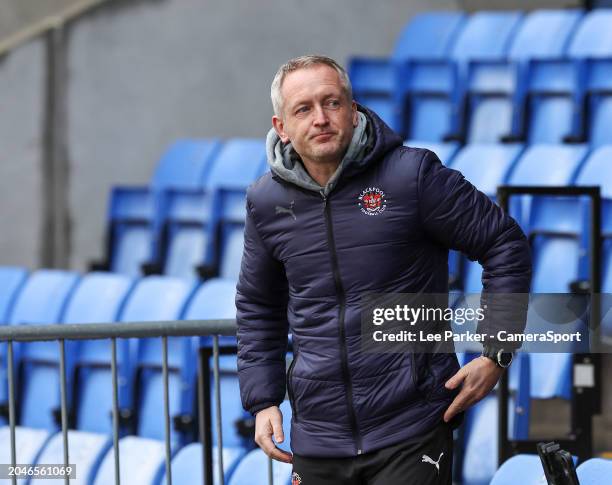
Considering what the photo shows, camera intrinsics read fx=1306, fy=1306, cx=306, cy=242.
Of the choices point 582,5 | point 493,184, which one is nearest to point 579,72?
point 493,184

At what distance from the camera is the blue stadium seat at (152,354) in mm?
4559

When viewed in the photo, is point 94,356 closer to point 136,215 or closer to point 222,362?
point 222,362

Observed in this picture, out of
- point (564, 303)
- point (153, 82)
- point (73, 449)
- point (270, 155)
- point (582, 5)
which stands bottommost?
point (73, 449)

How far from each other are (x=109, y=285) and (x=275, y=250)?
2957 millimetres


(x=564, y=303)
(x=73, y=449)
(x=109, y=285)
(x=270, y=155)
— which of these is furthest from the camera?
(x=109, y=285)

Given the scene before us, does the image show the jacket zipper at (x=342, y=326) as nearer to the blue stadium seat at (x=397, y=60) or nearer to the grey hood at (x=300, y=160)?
the grey hood at (x=300, y=160)

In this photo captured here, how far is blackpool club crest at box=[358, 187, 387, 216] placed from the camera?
2.04m

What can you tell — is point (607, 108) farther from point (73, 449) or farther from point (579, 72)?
point (73, 449)

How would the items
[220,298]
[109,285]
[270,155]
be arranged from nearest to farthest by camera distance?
[270,155]
[220,298]
[109,285]

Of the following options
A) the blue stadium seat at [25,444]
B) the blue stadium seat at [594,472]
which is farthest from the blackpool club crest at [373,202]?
the blue stadium seat at [25,444]

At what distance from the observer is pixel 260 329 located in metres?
2.19

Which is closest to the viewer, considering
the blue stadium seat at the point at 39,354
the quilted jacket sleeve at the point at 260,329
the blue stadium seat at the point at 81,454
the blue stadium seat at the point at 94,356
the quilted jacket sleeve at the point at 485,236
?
the quilted jacket sleeve at the point at 485,236

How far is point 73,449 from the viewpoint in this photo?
13.6 ft

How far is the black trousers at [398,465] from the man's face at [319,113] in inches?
18.2
